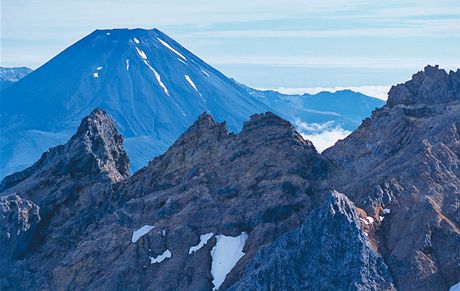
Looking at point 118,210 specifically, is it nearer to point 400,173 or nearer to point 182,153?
point 182,153

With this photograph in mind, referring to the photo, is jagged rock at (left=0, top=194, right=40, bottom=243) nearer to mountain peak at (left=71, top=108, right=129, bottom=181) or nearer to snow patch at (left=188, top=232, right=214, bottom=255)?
mountain peak at (left=71, top=108, right=129, bottom=181)

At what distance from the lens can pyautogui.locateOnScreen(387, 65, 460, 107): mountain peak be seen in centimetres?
13412

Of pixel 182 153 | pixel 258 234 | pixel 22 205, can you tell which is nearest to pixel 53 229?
pixel 22 205

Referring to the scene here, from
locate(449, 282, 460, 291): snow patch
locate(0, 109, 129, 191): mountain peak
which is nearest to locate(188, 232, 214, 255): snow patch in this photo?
locate(0, 109, 129, 191): mountain peak

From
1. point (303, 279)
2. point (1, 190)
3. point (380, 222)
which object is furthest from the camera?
point (1, 190)

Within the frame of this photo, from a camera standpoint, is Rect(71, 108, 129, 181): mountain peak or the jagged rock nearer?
the jagged rock

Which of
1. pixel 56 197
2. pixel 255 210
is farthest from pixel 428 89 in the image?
pixel 56 197

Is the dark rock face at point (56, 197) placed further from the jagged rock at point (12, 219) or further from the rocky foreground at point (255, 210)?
the rocky foreground at point (255, 210)

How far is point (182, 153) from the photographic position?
132125 millimetres

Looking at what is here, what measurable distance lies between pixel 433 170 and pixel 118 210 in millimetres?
42526

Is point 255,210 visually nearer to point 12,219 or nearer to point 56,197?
point 56,197

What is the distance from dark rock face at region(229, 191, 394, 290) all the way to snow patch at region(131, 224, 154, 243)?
22.3 metres

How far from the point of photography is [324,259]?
318 ft

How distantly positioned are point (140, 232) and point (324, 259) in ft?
100
